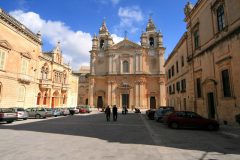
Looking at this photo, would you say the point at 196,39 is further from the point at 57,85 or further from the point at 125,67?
the point at 125,67

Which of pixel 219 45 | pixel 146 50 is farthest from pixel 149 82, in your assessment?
pixel 219 45

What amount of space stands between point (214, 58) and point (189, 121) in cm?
589

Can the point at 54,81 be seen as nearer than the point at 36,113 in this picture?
No

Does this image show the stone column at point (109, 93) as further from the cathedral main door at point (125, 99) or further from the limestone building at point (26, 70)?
the limestone building at point (26, 70)

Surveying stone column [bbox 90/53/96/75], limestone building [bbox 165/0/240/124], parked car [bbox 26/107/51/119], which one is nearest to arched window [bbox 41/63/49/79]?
parked car [bbox 26/107/51/119]

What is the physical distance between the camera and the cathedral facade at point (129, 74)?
49.3m

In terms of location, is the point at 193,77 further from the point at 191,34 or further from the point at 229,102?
the point at 229,102

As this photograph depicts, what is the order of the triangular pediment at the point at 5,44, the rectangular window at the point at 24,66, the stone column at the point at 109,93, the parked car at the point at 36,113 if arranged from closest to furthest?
the parked car at the point at 36,113 < the triangular pediment at the point at 5,44 < the rectangular window at the point at 24,66 < the stone column at the point at 109,93

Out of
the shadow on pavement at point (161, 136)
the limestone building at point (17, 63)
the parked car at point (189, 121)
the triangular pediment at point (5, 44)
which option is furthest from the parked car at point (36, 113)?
the parked car at point (189, 121)

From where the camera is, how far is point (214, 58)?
15141mm

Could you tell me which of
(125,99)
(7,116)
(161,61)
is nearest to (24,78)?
(7,116)

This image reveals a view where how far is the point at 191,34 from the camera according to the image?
19969mm

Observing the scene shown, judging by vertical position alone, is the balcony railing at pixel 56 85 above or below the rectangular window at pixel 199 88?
above

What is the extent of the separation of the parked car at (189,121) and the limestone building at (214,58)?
1765 millimetres
